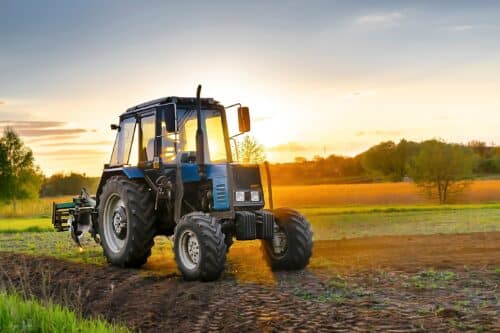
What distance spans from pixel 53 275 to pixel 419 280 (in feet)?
22.1

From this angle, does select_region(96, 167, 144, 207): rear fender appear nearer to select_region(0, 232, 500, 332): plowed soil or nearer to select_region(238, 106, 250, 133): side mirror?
select_region(0, 232, 500, 332): plowed soil

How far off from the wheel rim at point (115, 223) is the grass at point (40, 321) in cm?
520

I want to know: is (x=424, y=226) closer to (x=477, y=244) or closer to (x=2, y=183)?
(x=477, y=244)

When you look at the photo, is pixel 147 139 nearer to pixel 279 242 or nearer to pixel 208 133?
pixel 208 133

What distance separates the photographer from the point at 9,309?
866 centimetres

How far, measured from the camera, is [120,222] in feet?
46.0

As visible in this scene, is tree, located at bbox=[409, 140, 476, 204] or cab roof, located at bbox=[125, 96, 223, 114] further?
tree, located at bbox=[409, 140, 476, 204]

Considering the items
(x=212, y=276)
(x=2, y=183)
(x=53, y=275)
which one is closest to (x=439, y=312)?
(x=212, y=276)

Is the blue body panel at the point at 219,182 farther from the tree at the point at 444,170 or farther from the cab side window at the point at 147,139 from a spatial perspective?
the tree at the point at 444,170

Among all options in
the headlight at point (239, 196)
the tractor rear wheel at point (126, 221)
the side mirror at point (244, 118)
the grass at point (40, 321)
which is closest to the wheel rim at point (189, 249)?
the headlight at point (239, 196)

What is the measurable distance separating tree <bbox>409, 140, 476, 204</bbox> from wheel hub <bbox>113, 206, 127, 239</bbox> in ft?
133

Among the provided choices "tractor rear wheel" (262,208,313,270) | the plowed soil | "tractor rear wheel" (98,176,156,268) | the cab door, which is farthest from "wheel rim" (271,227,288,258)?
the cab door

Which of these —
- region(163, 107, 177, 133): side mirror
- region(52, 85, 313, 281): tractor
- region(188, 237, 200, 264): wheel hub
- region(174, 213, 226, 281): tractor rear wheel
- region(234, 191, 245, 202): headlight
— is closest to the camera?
region(174, 213, 226, 281): tractor rear wheel

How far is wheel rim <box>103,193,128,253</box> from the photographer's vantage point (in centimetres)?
1396
